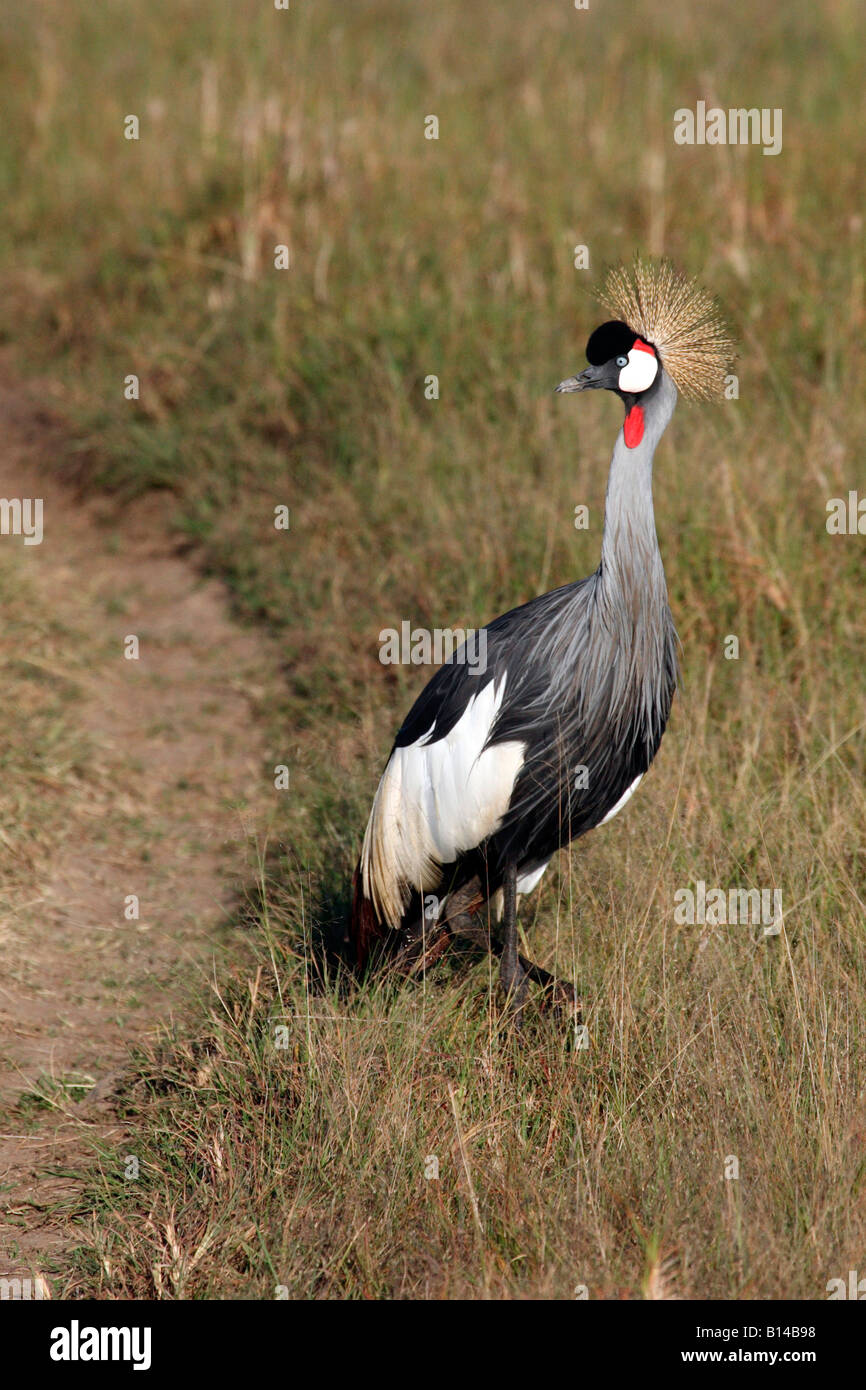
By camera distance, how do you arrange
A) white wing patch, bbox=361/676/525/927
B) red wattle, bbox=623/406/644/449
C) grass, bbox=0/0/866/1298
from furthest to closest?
white wing patch, bbox=361/676/525/927, red wattle, bbox=623/406/644/449, grass, bbox=0/0/866/1298

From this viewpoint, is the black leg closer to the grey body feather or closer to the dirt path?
the grey body feather

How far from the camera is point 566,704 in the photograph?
310cm

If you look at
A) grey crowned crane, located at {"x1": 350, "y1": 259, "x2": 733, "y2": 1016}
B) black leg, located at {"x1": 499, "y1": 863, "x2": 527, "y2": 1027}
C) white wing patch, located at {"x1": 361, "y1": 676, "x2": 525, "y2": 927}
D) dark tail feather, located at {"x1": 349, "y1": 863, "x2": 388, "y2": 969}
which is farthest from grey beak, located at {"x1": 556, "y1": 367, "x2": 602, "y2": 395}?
dark tail feather, located at {"x1": 349, "y1": 863, "x2": 388, "y2": 969}

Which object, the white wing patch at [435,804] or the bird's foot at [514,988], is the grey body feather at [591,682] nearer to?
the white wing patch at [435,804]

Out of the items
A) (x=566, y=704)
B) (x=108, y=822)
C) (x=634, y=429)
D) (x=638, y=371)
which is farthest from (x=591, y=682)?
(x=108, y=822)

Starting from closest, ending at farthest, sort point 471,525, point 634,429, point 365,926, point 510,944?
1. point 634,429
2. point 510,944
3. point 365,926
4. point 471,525

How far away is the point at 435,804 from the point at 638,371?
970 mm

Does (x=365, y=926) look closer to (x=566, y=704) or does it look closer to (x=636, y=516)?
(x=566, y=704)

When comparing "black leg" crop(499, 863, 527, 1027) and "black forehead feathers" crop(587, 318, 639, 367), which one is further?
"black leg" crop(499, 863, 527, 1027)

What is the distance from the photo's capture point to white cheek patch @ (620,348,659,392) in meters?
3.02

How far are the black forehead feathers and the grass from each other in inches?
42.6

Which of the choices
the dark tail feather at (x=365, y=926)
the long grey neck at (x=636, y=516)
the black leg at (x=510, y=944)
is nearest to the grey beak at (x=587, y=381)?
the long grey neck at (x=636, y=516)

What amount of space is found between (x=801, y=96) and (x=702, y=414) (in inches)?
119

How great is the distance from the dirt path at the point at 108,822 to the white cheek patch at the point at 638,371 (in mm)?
1255
